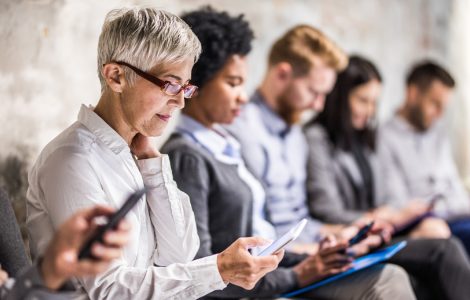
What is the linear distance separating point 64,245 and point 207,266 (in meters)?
0.47

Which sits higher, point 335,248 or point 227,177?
point 227,177

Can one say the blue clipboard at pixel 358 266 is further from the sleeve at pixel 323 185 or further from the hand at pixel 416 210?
the hand at pixel 416 210

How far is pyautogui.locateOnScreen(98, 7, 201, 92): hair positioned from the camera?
175 cm

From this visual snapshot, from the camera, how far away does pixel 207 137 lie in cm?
234

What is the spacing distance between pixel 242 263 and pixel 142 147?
411 mm

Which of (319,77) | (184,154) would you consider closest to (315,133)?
(319,77)

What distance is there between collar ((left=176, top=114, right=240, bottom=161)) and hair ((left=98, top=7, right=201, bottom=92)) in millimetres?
520

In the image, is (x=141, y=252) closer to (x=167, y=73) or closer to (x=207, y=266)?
(x=207, y=266)

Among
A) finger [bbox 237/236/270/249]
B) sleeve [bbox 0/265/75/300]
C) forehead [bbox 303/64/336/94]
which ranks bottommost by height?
finger [bbox 237/236/270/249]

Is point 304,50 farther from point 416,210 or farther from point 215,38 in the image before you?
point 416,210

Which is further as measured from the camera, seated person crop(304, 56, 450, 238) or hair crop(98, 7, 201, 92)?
seated person crop(304, 56, 450, 238)

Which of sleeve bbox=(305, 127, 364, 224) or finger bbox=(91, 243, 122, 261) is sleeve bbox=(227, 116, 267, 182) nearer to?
sleeve bbox=(305, 127, 364, 224)

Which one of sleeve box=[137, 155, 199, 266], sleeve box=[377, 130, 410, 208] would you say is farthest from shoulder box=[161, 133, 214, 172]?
sleeve box=[377, 130, 410, 208]

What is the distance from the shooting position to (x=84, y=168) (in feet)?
5.62
